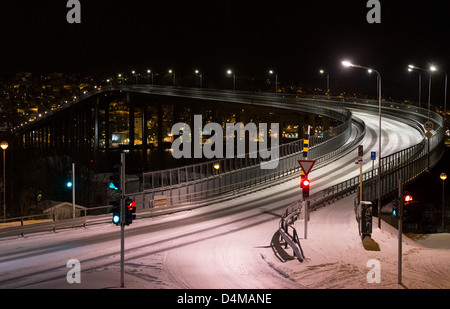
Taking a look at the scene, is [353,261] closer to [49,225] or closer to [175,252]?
[175,252]

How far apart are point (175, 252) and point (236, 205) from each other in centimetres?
1110

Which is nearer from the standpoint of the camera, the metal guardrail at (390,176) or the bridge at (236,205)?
the bridge at (236,205)

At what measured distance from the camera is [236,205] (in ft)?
91.1

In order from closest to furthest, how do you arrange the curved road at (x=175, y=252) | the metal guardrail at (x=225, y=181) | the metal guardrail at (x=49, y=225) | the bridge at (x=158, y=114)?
the curved road at (x=175, y=252) < the metal guardrail at (x=49, y=225) < the metal guardrail at (x=225, y=181) < the bridge at (x=158, y=114)

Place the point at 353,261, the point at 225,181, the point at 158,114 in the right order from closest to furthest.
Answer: the point at 353,261, the point at 225,181, the point at 158,114

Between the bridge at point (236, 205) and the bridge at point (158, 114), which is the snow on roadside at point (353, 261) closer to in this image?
the bridge at point (236, 205)

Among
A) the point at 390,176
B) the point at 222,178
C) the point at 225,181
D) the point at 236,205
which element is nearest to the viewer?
the point at 236,205

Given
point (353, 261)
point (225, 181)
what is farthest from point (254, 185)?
point (353, 261)

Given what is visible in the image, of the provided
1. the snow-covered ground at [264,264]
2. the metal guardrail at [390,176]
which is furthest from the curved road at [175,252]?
the metal guardrail at [390,176]

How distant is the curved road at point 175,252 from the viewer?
13195 millimetres

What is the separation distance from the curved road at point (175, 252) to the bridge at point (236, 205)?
0.04 meters
